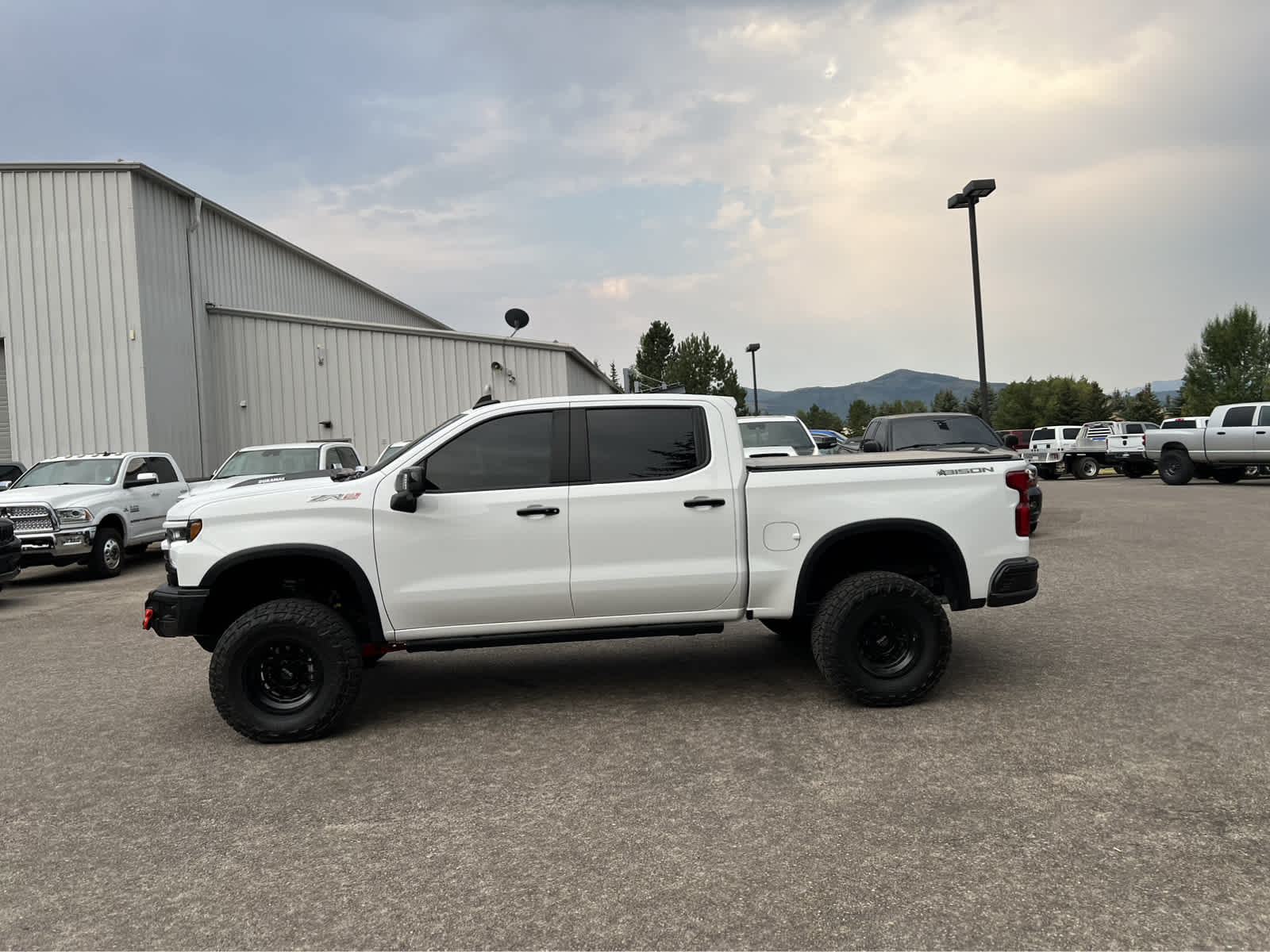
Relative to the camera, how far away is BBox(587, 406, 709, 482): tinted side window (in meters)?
5.88

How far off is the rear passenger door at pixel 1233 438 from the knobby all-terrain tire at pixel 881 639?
2115 centimetres

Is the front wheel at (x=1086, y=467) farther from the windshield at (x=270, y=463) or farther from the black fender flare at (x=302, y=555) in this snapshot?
the black fender flare at (x=302, y=555)

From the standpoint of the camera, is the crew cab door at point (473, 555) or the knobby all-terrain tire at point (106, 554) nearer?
the crew cab door at point (473, 555)

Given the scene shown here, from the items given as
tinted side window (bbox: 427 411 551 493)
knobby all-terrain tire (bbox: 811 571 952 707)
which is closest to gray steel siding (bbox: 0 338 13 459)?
tinted side window (bbox: 427 411 551 493)

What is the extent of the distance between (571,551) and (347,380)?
20494 mm

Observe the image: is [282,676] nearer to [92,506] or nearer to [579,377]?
[92,506]

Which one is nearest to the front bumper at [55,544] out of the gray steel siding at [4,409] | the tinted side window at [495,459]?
the gray steel siding at [4,409]

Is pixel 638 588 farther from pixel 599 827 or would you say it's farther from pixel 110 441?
pixel 110 441

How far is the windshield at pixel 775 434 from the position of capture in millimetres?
16891

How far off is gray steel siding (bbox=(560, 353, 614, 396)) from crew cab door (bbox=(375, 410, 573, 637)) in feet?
55.1

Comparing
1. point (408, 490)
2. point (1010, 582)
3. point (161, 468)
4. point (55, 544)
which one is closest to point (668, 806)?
point (408, 490)

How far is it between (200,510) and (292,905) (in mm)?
2769

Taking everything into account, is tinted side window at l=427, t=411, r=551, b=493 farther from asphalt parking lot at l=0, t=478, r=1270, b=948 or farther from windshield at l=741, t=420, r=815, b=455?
windshield at l=741, t=420, r=815, b=455

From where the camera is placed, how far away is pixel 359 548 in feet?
18.4
